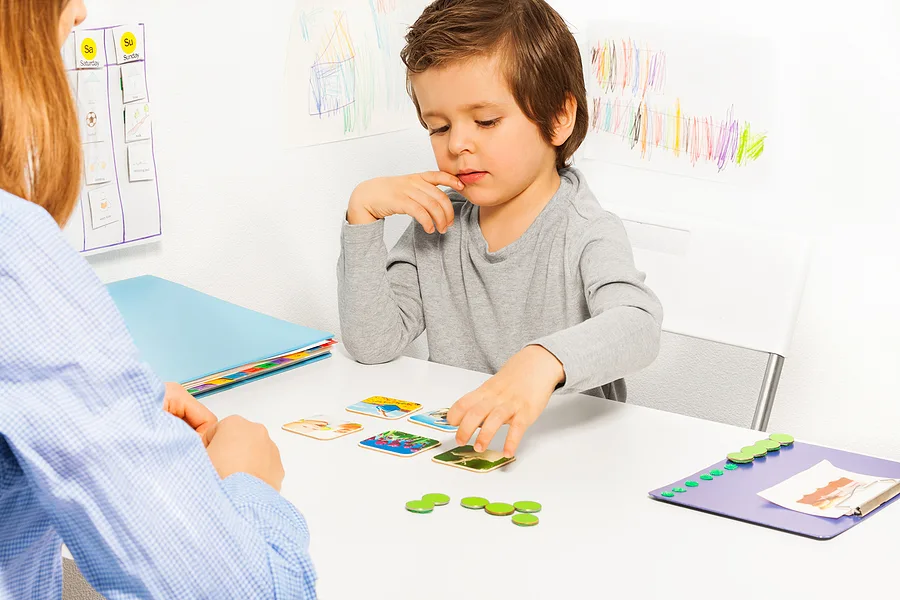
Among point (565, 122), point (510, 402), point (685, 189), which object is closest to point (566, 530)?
point (510, 402)

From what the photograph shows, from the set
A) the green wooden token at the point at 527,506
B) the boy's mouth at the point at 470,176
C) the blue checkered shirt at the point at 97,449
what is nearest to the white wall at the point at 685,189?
the boy's mouth at the point at 470,176

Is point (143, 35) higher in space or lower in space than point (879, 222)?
higher

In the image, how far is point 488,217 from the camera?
1.26 m

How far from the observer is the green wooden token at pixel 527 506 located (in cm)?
73

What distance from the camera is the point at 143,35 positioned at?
1164 millimetres

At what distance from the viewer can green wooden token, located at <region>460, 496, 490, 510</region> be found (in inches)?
29.0

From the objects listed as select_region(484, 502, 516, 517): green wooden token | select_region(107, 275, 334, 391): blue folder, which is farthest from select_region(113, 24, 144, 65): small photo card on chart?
select_region(484, 502, 516, 517): green wooden token

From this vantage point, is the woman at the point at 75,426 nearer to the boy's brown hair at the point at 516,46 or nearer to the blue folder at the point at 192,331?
the blue folder at the point at 192,331

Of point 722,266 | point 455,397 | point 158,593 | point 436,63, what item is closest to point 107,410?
point 158,593

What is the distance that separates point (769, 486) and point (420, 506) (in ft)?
0.96

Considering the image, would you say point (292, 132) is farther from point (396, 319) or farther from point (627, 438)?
point (627, 438)

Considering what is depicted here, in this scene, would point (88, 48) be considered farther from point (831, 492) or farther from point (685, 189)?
point (685, 189)

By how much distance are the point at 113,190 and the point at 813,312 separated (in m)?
1.13

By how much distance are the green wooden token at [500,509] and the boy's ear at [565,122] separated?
59cm
